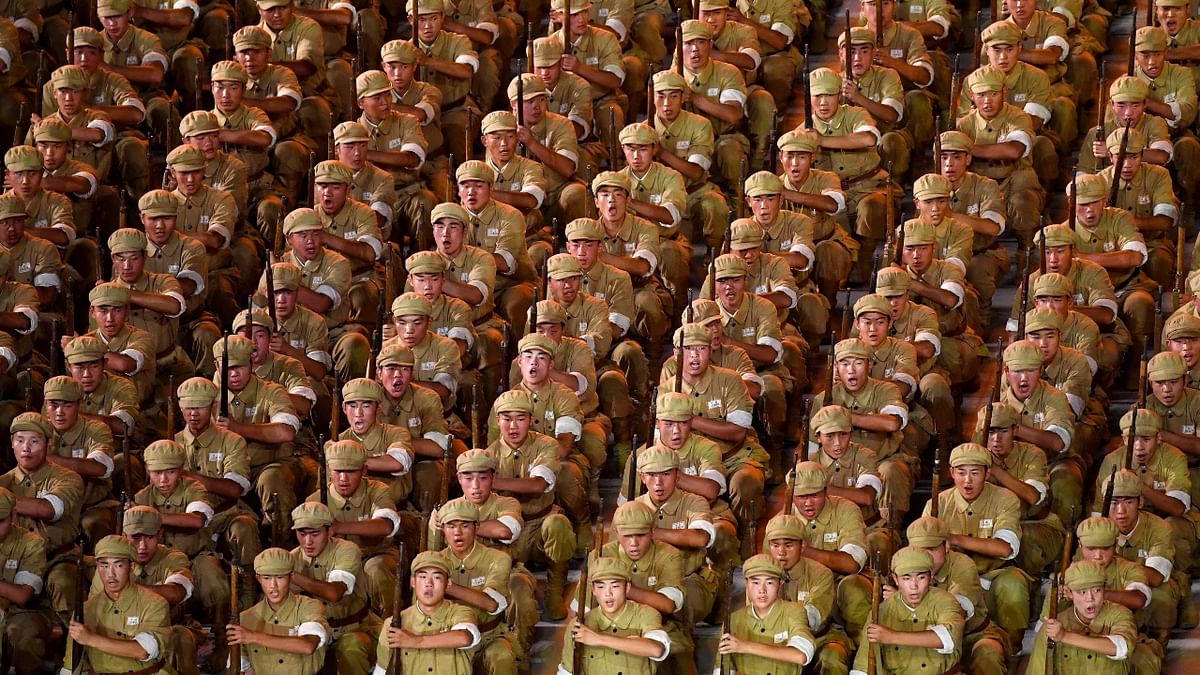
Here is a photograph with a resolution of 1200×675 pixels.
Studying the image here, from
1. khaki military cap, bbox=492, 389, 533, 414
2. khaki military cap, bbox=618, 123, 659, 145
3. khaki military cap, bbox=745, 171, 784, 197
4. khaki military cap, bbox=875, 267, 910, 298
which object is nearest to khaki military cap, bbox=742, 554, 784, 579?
khaki military cap, bbox=492, 389, 533, 414

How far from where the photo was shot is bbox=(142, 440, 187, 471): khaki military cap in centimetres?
1479

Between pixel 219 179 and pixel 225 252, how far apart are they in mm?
489

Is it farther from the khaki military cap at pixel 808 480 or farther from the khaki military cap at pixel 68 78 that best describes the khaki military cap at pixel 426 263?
the khaki military cap at pixel 68 78

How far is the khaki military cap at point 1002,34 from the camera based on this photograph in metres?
17.1

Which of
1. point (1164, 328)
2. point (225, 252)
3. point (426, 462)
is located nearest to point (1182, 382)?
point (1164, 328)

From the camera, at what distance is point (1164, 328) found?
1537 cm

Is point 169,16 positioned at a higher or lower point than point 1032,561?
higher

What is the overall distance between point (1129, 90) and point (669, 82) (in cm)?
258

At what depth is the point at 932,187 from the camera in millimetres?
16125

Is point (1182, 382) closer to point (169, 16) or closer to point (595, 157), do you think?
point (595, 157)

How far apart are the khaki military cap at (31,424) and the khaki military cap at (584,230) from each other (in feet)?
9.63

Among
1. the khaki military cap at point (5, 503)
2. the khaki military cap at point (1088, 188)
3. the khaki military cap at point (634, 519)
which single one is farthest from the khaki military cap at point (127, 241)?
the khaki military cap at point (1088, 188)

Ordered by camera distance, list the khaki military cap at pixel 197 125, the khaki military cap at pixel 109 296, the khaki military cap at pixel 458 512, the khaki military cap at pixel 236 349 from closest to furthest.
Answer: the khaki military cap at pixel 458 512, the khaki military cap at pixel 236 349, the khaki military cap at pixel 109 296, the khaki military cap at pixel 197 125

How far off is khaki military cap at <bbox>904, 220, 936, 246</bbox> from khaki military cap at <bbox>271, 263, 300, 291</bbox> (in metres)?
3.27
